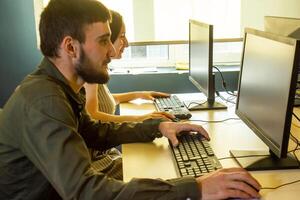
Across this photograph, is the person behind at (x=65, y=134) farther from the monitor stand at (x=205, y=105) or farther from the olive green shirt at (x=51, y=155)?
the monitor stand at (x=205, y=105)

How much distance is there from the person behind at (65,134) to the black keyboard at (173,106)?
452 millimetres

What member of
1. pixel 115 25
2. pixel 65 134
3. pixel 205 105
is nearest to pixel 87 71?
pixel 65 134

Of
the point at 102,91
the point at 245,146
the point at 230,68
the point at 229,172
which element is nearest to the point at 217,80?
the point at 230,68

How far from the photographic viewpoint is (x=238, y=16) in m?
3.01

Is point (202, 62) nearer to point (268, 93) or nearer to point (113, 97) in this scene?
point (113, 97)

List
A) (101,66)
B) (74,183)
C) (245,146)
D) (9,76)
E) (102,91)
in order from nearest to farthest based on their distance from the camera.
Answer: (74,183) < (101,66) < (245,146) < (102,91) < (9,76)

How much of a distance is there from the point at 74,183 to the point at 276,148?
0.60 metres

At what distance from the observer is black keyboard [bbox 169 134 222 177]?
1.33 metres

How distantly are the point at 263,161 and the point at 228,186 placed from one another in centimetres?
35

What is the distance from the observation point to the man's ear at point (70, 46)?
1.36 m

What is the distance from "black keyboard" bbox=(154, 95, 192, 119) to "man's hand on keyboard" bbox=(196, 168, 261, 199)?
919mm

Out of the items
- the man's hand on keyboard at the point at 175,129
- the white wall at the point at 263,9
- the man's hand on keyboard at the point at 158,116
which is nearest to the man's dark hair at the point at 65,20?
the man's hand on keyboard at the point at 175,129

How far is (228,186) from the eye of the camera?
43.9 inches

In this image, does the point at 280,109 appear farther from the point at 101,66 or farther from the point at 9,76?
the point at 9,76
